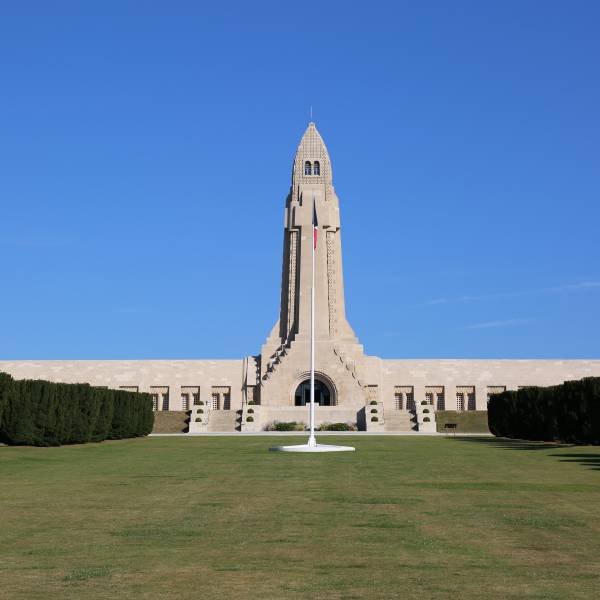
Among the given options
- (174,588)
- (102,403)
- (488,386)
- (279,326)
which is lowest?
(174,588)

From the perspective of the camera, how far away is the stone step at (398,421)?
54688 millimetres

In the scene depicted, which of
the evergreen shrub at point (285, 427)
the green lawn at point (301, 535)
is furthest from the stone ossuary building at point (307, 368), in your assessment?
the green lawn at point (301, 535)

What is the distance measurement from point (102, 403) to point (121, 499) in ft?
84.1

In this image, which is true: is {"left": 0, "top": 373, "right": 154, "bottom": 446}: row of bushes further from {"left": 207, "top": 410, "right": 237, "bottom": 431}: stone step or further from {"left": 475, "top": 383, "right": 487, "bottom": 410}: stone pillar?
{"left": 475, "top": 383, "right": 487, "bottom": 410}: stone pillar

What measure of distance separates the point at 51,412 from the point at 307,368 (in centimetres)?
3135

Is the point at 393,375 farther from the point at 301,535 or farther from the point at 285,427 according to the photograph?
the point at 301,535

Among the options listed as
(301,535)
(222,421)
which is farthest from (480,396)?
(301,535)

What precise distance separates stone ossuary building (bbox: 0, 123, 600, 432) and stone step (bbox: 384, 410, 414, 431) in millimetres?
3715

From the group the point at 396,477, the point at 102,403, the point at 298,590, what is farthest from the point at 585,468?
the point at 102,403

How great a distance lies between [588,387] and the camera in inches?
1197

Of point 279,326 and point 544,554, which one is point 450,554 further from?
point 279,326

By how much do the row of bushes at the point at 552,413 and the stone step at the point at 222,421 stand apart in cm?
2044

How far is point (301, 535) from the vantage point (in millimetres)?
8539

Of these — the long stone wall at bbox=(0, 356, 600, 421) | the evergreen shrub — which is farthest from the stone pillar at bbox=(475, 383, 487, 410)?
the evergreen shrub
